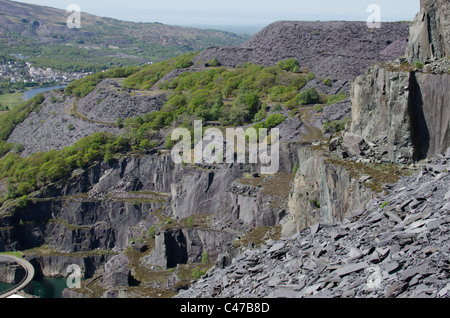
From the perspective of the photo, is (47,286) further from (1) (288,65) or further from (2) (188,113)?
(1) (288,65)

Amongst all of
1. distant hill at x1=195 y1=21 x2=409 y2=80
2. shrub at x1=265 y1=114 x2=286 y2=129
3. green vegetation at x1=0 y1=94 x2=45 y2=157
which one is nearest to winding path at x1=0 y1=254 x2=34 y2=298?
shrub at x1=265 y1=114 x2=286 y2=129

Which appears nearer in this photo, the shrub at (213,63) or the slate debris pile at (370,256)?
the slate debris pile at (370,256)

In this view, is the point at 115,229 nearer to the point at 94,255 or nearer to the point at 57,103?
the point at 94,255

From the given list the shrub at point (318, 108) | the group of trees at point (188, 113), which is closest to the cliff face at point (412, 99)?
the group of trees at point (188, 113)

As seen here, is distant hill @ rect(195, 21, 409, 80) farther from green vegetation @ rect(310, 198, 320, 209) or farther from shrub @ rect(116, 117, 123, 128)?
green vegetation @ rect(310, 198, 320, 209)

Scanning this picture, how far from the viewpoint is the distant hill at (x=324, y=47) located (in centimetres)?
6431

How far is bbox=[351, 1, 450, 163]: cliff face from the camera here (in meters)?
21.8

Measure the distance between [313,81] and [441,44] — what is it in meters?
36.4

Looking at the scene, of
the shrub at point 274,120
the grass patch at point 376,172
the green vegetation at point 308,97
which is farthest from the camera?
the green vegetation at point 308,97

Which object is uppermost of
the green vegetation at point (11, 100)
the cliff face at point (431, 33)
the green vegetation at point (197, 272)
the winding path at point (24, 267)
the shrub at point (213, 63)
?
the cliff face at point (431, 33)

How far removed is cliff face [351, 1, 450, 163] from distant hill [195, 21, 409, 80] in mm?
36924

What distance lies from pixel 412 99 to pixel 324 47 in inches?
2000

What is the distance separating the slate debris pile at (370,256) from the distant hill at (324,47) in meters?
44.8

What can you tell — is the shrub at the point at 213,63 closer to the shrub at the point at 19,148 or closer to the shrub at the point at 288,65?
the shrub at the point at 288,65
